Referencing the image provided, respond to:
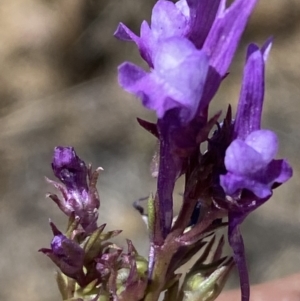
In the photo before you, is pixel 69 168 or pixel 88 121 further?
pixel 88 121

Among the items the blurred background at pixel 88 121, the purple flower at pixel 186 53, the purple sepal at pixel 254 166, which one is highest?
the blurred background at pixel 88 121

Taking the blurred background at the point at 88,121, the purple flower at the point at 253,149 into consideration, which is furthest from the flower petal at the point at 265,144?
the blurred background at the point at 88,121

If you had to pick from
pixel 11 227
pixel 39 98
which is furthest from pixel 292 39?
pixel 11 227

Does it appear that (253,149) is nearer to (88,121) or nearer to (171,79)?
(171,79)

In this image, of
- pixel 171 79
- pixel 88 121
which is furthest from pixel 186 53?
pixel 88 121

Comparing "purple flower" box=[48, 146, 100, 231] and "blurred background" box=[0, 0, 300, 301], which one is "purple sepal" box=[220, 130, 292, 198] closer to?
"purple flower" box=[48, 146, 100, 231]

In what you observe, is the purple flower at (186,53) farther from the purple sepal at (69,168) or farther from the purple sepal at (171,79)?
the purple sepal at (69,168)
